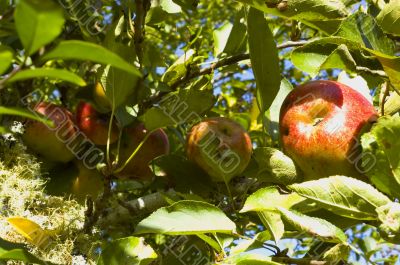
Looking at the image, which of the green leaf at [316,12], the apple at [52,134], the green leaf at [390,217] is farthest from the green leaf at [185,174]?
the green leaf at [390,217]

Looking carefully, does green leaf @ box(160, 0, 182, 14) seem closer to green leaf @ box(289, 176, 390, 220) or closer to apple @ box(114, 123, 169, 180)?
apple @ box(114, 123, 169, 180)

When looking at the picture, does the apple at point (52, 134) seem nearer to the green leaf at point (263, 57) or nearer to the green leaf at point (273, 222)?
the green leaf at point (263, 57)

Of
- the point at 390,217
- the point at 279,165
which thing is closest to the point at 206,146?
the point at 279,165

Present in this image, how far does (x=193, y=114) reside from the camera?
1.36m

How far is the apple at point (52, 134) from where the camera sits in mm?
1509

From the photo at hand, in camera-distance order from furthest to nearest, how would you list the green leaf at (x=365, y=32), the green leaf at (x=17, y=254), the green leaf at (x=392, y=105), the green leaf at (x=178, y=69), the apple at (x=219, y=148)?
the green leaf at (x=178, y=69) → the apple at (x=219, y=148) → the green leaf at (x=392, y=105) → the green leaf at (x=365, y=32) → the green leaf at (x=17, y=254)

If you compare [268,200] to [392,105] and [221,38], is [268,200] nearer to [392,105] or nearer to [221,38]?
[392,105]

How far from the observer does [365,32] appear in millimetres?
1066

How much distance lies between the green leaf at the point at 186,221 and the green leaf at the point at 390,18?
53 cm

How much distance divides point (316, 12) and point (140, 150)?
0.63 meters

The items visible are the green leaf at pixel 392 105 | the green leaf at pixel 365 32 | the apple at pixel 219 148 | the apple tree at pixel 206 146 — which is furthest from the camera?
the apple at pixel 219 148

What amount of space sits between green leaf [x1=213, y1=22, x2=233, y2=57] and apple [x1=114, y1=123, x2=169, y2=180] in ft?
0.93

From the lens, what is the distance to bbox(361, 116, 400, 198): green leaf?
2.96 ft

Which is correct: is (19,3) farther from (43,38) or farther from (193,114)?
(193,114)
